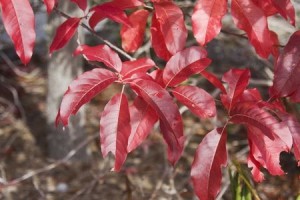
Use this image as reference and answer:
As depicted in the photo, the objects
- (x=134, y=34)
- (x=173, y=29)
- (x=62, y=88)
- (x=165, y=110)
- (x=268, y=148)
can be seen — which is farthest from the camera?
(x=62, y=88)

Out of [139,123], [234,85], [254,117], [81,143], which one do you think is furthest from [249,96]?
[81,143]

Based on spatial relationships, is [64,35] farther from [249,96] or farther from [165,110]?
[249,96]

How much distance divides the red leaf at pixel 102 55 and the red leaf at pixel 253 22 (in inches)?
11.0

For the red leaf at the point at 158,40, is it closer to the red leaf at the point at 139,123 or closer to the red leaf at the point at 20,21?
the red leaf at the point at 139,123

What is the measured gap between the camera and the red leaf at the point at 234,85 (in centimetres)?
108

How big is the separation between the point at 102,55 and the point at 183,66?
0.58ft

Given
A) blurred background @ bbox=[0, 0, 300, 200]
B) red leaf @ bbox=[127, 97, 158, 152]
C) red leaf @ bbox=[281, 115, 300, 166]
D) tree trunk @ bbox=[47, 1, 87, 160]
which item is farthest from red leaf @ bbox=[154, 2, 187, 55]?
tree trunk @ bbox=[47, 1, 87, 160]

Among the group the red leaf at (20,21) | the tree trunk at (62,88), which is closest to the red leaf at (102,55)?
the red leaf at (20,21)

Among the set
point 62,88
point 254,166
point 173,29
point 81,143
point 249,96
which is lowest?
point 81,143

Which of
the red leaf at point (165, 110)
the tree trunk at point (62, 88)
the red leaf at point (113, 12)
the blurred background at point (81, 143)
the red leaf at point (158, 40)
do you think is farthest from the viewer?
the tree trunk at point (62, 88)

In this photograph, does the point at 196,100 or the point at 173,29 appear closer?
the point at 196,100

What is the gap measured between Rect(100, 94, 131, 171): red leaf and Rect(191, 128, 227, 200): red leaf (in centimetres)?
15

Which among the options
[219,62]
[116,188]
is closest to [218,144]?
[116,188]

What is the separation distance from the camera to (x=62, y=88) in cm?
336
